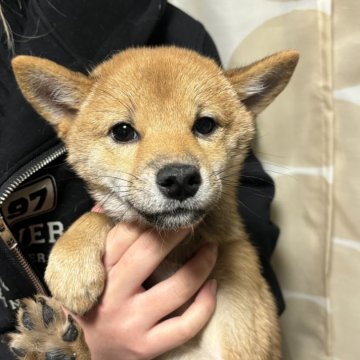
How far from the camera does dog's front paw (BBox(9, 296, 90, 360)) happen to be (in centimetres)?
112

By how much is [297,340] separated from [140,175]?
3.87 ft

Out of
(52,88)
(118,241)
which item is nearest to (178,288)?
(118,241)

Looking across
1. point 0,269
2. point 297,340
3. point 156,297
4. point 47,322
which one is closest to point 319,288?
point 297,340

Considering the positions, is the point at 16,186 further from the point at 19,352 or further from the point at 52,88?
the point at 19,352

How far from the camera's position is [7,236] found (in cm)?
123

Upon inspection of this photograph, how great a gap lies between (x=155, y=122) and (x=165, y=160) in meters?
0.15

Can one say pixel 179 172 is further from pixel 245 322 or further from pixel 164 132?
pixel 245 322

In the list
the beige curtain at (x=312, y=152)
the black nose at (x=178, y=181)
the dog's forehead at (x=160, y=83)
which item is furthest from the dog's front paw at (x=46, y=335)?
the beige curtain at (x=312, y=152)

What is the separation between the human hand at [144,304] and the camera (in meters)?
1.20

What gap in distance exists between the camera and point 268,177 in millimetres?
1637

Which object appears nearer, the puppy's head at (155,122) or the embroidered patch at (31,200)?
the puppy's head at (155,122)

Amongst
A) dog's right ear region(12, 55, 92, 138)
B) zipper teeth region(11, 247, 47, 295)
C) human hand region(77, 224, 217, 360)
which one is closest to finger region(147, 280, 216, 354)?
human hand region(77, 224, 217, 360)

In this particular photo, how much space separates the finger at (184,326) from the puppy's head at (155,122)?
0.92ft

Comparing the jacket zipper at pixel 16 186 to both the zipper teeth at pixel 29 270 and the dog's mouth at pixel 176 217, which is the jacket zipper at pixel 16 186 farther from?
the dog's mouth at pixel 176 217
